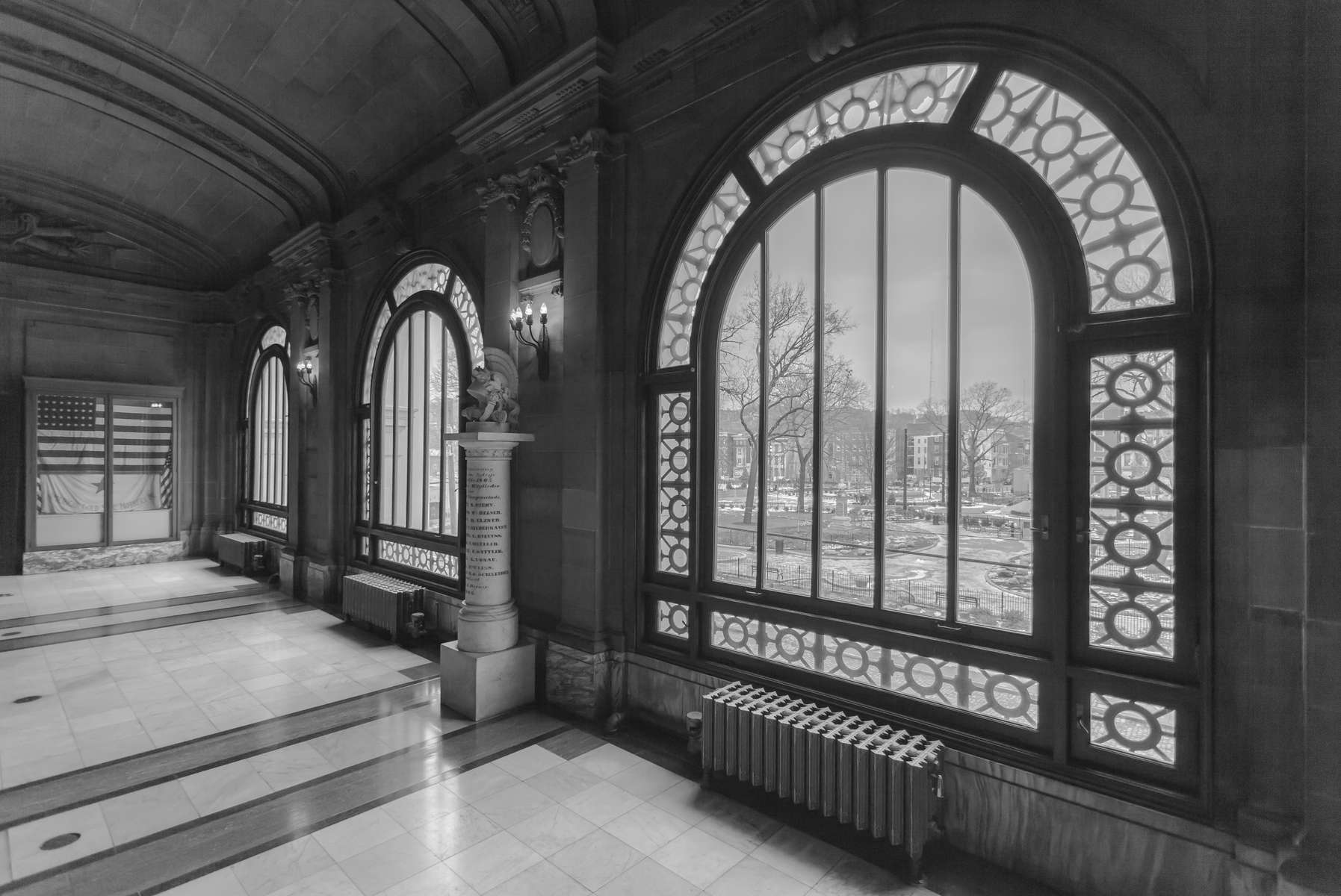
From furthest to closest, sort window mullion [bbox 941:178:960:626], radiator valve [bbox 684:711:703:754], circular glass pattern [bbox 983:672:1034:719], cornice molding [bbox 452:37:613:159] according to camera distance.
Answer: cornice molding [bbox 452:37:613:159] < radiator valve [bbox 684:711:703:754] < window mullion [bbox 941:178:960:626] < circular glass pattern [bbox 983:672:1034:719]

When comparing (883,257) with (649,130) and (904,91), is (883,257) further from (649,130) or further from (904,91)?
(649,130)

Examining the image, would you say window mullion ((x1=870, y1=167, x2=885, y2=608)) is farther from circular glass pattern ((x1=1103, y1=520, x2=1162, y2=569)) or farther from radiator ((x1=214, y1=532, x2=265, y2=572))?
radiator ((x1=214, y1=532, x2=265, y2=572))

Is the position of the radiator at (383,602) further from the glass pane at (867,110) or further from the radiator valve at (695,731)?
the glass pane at (867,110)

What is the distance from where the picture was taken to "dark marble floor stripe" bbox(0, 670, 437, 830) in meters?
3.62

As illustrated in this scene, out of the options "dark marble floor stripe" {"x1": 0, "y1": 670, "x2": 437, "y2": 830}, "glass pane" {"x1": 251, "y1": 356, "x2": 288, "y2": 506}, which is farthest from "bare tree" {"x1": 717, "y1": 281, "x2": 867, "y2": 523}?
"glass pane" {"x1": 251, "y1": 356, "x2": 288, "y2": 506}

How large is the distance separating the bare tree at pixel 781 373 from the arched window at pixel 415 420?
323cm

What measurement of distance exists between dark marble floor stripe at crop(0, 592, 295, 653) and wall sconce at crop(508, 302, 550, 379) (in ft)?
18.5

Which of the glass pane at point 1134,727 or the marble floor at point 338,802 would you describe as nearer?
the glass pane at point 1134,727

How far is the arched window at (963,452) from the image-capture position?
2.74m

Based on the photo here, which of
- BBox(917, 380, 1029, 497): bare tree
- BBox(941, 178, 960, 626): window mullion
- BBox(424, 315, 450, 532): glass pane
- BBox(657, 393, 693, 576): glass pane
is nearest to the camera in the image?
BBox(917, 380, 1029, 497): bare tree

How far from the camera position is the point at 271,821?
342 cm

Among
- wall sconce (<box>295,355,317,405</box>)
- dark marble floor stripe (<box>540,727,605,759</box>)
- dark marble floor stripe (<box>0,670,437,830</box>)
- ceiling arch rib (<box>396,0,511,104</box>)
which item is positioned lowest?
dark marble floor stripe (<box>0,670,437,830</box>)

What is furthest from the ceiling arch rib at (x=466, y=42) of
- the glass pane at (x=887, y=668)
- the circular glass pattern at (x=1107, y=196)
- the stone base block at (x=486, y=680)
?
the glass pane at (x=887, y=668)

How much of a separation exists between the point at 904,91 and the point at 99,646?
29.3 feet
